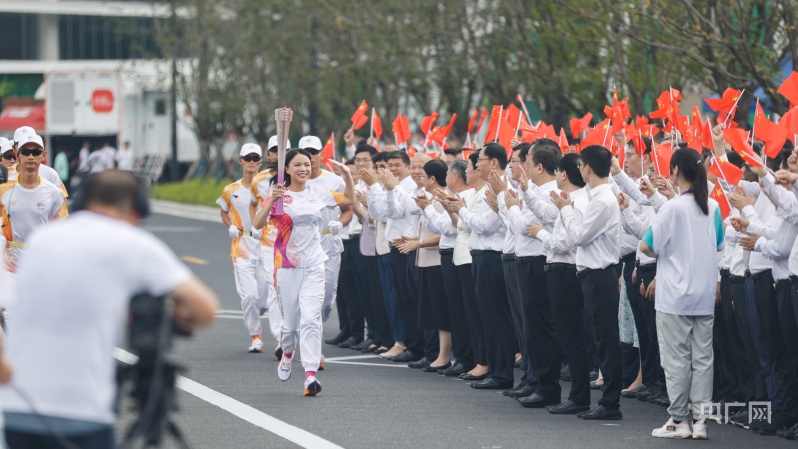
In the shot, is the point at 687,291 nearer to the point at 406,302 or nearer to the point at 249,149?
the point at 406,302

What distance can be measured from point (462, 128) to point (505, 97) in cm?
262

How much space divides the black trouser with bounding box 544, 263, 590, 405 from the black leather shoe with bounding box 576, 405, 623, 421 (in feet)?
0.92

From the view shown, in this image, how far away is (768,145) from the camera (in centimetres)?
1059

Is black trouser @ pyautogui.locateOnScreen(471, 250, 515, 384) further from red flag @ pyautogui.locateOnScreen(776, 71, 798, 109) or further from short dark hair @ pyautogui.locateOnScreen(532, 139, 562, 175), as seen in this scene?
red flag @ pyautogui.locateOnScreen(776, 71, 798, 109)

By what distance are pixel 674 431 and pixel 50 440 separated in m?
5.54

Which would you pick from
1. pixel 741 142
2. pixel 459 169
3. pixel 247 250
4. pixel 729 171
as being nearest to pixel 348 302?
pixel 247 250

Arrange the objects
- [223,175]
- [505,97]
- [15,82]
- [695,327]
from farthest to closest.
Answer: [15,82]
[223,175]
[505,97]
[695,327]

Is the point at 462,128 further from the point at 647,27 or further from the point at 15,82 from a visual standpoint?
the point at 15,82

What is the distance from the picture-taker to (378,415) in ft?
36.6

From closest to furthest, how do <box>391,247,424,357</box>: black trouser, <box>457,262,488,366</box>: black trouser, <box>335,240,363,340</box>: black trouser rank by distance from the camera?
<box>457,262,488,366</box>: black trouser, <box>391,247,424,357</box>: black trouser, <box>335,240,363,340</box>: black trouser

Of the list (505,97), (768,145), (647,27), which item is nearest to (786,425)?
(768,145)

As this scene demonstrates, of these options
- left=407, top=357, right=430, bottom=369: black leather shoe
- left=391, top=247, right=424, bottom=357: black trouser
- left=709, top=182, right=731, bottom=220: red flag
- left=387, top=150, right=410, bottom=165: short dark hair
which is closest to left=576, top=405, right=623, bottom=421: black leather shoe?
left=709, top=182, right=731, bottom=220: red flag

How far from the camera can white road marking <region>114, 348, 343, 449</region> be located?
392 inches

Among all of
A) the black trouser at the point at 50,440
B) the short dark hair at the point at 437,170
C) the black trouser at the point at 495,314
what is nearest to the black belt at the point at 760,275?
the black trouser at the point at 495,314
